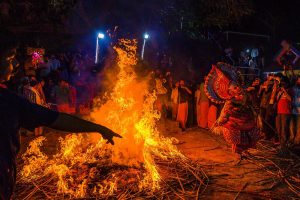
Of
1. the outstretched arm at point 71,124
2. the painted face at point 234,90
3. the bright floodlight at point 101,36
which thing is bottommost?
the outstretched arm at point 71,124

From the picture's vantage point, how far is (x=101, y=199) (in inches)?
228

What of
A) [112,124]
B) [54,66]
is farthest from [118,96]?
[54,66]

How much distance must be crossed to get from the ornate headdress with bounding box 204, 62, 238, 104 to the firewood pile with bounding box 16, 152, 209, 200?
9.84ft

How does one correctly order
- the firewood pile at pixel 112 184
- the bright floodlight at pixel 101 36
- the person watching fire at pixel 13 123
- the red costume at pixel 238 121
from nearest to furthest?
the person watching fire at pixel 13 123
the firewood pile at pixel 112 184
the red costume at pixel 238 121
the bright floodlight at pixel 101 36

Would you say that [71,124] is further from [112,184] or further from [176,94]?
[176,94]

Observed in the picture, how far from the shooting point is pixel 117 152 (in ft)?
→ 24.1

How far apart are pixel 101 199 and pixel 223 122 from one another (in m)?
4.25

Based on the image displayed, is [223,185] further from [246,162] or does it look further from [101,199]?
[101,199]

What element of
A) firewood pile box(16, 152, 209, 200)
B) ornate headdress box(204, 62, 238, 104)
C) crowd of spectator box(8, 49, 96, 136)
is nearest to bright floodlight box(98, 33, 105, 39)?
crowd of spectator box(8, 49, 96, 136)

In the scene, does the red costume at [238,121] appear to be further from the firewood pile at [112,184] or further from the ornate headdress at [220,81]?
the firewood pile at [112,184]

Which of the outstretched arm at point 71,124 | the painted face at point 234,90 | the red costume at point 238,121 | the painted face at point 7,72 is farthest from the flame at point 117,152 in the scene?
the painted face at point 7,72

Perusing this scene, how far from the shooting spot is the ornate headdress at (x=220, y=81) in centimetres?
924

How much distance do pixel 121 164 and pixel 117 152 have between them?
0.41 metres

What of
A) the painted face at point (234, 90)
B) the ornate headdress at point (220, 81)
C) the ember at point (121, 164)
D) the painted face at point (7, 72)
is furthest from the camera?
the ornate headdress at point (220, 81)
